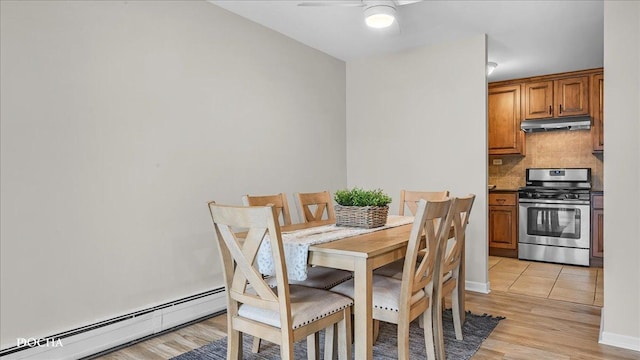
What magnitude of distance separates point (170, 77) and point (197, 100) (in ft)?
0.83

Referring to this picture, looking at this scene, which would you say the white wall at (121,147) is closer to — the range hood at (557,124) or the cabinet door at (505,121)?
the cabinet door at (505,121)

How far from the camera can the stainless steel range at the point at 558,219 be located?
4.48m

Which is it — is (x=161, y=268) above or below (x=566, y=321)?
above

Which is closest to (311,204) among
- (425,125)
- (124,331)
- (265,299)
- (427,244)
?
(427,244)

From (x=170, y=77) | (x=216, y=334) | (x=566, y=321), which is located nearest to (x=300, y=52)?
(x=170, y=77)

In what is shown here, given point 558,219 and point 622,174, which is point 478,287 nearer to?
point 622,174

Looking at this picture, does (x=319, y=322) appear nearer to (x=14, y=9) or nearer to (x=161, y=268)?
(x=161, y=268)

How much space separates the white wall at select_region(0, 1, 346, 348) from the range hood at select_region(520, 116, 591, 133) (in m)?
3.29

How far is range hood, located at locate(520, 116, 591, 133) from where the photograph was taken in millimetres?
4633

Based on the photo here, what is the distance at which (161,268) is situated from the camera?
8.82ft

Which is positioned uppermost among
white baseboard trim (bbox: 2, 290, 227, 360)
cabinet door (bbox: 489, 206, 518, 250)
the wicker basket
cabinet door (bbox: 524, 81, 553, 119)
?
cabinet door (bbox: 524, 81, 553, 119)

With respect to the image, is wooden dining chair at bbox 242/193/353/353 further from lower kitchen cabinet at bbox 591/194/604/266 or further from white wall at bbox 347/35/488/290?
lower kitchen cabinet at bbox 591/194/604/266

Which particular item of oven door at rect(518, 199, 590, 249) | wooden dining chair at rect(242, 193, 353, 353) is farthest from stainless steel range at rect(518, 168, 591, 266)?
wooden dining chair at rect(242, 193, 353, 353)

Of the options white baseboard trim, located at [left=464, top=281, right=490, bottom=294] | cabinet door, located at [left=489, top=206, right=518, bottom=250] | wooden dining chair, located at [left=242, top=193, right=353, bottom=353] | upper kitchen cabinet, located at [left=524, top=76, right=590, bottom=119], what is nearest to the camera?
wooden dining chair, located at [left=242, top=193, right=353, bottom=353]
